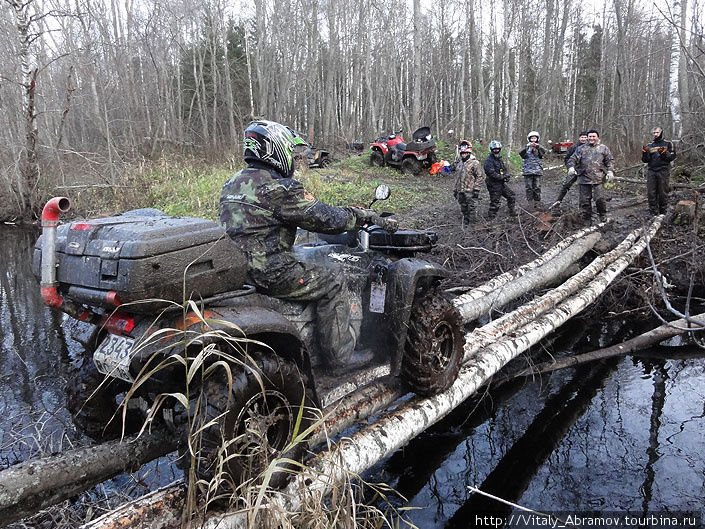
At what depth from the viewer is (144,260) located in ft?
7.30

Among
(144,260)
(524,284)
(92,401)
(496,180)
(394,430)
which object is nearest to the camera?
(144,260)

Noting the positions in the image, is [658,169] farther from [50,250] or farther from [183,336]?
[50,250]

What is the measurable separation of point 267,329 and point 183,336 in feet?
1.42

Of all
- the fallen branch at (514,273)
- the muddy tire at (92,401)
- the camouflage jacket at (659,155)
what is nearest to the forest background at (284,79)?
the camouflage jacket at (659,155)

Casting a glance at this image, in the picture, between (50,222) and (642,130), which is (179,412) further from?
(642,130)

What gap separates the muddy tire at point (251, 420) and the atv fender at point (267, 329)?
0.12 m

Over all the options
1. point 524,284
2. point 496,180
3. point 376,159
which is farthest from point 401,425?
point 376,159

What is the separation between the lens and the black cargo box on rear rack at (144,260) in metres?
2.24

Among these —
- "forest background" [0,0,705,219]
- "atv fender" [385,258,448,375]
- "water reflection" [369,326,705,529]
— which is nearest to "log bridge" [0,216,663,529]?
"atv fender" [385,258,448,375]

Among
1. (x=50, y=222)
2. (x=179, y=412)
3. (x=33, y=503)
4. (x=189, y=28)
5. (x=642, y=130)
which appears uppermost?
(x=189, y=28)

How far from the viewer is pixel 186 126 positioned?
25.2m

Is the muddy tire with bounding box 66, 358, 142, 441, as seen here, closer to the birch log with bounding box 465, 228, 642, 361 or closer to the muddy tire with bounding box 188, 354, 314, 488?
the muddy tire with bounding box 188, 354, 314, 488

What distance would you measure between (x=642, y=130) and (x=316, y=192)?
20.0 metres

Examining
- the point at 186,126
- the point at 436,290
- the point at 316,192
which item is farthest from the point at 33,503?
the point at 186,126
